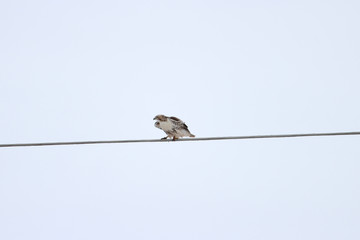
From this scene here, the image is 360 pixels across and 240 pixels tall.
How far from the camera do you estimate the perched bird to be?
696 inches

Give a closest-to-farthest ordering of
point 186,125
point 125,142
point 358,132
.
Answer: point 358,132 → point 125,142 → point 186,125

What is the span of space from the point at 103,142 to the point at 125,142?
1.30 ft

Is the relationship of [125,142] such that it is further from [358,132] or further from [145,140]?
[358,132]

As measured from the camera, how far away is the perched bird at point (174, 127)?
58.0 feet

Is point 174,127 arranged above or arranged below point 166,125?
below

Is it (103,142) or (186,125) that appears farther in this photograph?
(186,125)

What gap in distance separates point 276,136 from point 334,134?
930mm

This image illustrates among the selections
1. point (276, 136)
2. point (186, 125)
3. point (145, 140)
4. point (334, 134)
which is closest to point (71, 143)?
point (145, 140)

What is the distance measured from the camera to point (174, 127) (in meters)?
17.7

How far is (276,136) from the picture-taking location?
12.3 meters

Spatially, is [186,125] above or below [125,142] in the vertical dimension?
above

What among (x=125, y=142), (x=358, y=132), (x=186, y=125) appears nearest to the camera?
(x=358, y=132)

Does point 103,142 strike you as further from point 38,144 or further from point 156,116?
point 156,116

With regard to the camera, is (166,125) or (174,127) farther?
(166,125)
